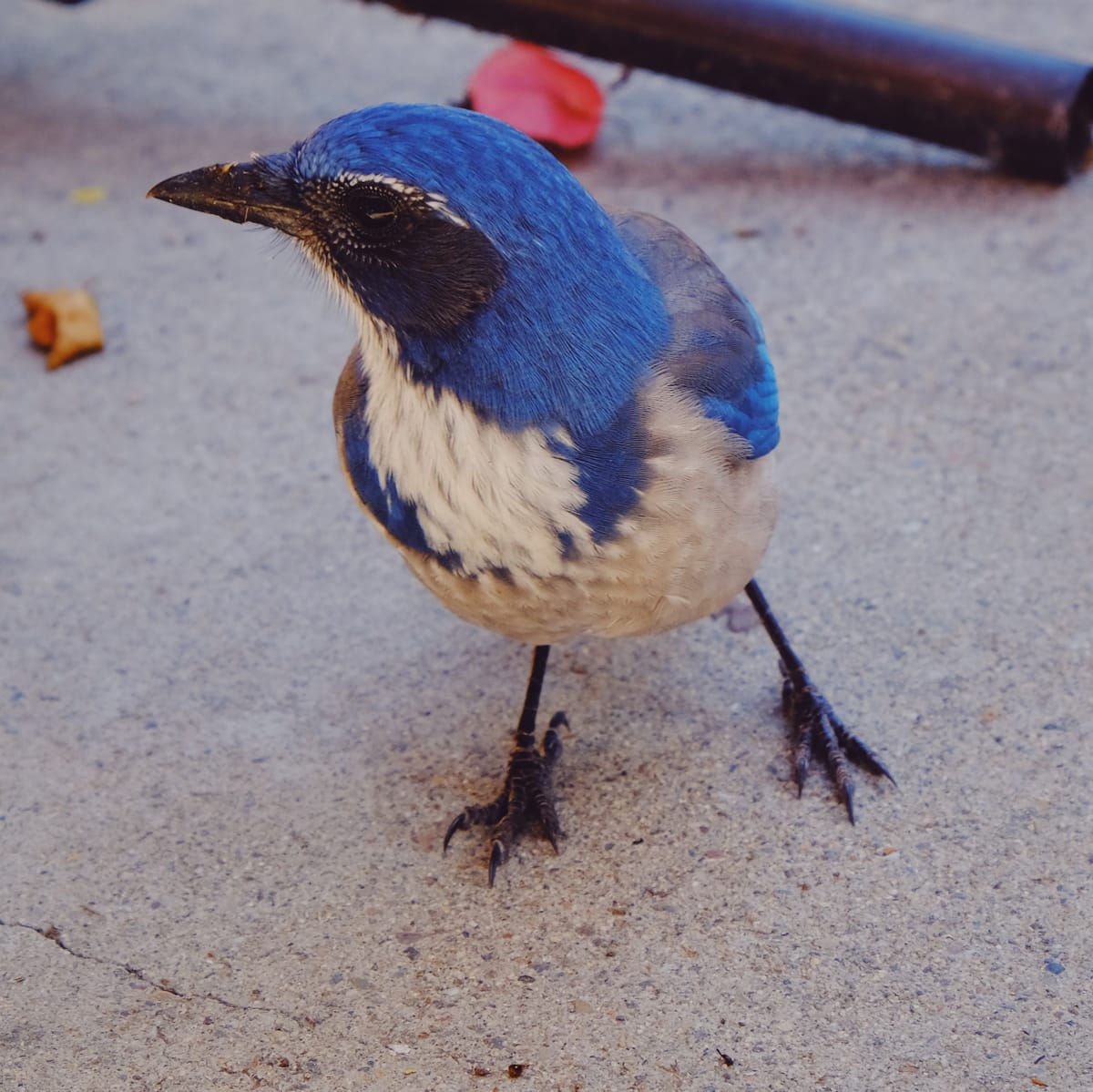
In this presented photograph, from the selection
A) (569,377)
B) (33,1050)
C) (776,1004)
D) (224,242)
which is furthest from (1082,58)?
(33,1050)

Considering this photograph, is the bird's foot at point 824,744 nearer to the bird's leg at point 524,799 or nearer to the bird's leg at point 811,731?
the bird's leg at point 811,731

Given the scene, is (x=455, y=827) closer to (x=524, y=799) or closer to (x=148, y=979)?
(x=524, y=799)

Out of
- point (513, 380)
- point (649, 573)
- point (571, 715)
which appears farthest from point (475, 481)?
point (571, 715)

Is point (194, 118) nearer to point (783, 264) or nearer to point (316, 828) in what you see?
point (783, 264)

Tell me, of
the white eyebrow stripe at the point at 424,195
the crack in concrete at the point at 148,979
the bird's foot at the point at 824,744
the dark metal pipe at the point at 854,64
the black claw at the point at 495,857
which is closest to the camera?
the white eyebrow stripe at the point at 424,195

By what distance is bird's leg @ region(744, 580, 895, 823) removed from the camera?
3.15m

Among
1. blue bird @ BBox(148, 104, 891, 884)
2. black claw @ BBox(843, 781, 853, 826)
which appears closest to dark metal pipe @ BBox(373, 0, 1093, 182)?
blue bird @ BBox(148, 104, 891, 884)

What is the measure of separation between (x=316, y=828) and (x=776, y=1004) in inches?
43.1

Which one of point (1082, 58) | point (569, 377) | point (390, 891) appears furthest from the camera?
point (1082, 58)

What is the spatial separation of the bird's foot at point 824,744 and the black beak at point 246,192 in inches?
62.4

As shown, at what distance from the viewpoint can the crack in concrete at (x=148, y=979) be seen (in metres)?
2.69

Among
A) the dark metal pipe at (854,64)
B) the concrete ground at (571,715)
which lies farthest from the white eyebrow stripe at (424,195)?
the dark metal pipe at (854,64)

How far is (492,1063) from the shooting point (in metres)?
2.59

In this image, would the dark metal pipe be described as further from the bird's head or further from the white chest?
the white chest
